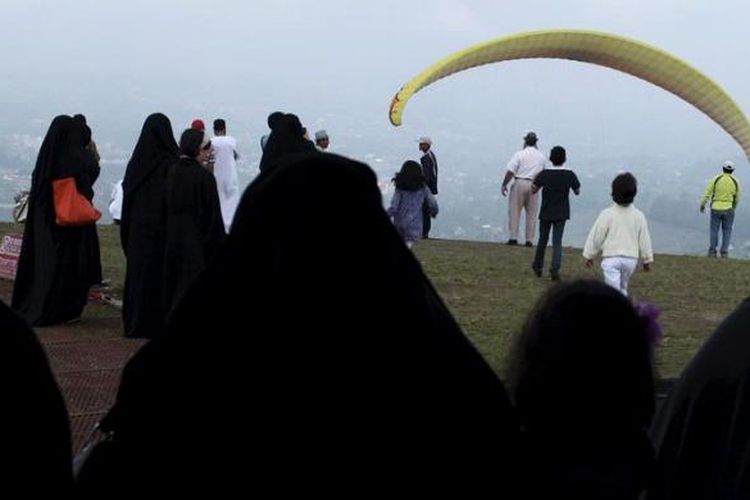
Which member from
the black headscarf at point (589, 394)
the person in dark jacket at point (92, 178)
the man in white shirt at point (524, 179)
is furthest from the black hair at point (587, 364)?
the man in white shirt at point (524, 179)

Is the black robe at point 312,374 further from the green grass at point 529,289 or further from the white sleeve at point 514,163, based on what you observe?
the white sleeve at point 514,163

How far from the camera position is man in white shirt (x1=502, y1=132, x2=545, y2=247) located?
17562mm

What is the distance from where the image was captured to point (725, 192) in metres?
18.7

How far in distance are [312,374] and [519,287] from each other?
35.4ft

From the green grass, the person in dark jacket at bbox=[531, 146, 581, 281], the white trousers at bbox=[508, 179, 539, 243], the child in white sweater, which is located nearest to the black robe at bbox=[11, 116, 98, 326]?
the green grass

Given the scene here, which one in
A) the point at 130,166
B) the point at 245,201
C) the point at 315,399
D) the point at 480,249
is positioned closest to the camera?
the point at 315,399

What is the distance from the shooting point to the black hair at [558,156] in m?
13.9

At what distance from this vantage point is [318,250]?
296 cm

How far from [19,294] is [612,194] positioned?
4838 mm

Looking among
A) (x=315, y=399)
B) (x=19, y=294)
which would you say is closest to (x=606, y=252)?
(x=19, y=294)

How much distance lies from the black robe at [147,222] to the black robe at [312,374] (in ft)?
22.0

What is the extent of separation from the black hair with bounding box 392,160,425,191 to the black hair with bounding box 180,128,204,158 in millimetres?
3897

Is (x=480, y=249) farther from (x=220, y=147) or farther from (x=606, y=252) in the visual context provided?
(x=606, y=252)

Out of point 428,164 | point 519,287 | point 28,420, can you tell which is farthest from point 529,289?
point 28,420
